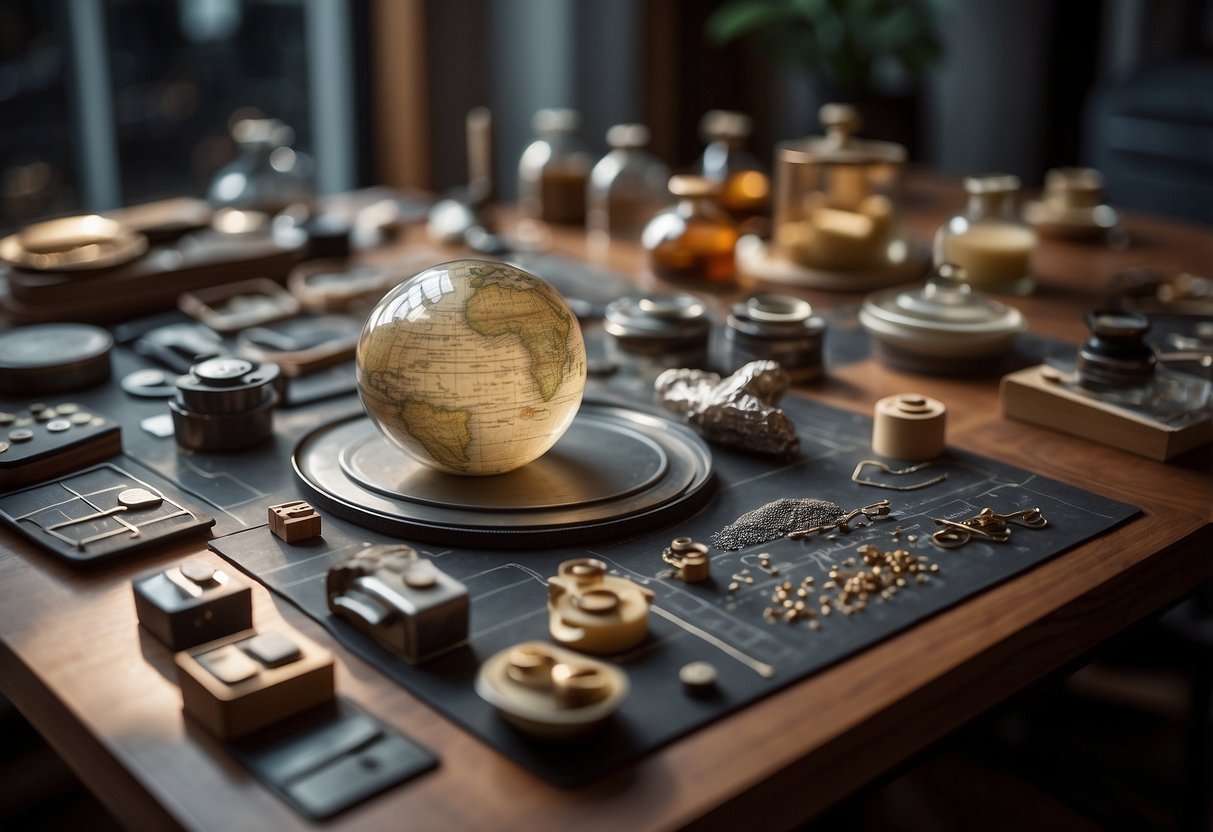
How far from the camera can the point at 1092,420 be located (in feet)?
4.95

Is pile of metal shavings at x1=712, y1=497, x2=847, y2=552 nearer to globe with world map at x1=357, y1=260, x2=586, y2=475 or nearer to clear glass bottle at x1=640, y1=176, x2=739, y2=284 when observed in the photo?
globe with world map at x1=357, y1=260, x2=586, y2=475

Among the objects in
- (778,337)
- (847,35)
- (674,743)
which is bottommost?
(674,743)

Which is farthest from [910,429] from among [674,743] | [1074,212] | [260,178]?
[260,178]

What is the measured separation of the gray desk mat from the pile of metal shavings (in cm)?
2

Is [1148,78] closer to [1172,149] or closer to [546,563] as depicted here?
[1172,149]

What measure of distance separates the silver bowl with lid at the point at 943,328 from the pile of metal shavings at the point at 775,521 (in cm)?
50

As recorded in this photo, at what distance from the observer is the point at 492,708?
952 mm

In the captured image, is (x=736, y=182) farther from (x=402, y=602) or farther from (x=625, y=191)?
(x=402, y=602)

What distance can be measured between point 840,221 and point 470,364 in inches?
44.7

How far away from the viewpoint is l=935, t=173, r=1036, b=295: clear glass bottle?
2.08 meters

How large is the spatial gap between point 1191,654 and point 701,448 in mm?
942

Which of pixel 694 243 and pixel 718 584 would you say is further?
pixel 694 243

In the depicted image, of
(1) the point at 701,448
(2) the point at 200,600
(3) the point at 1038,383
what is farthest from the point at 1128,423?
(2) the point at 200,600

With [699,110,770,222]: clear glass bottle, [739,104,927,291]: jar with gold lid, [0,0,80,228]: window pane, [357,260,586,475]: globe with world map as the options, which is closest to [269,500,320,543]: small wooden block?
[357,260,586,475]: globe with world map
